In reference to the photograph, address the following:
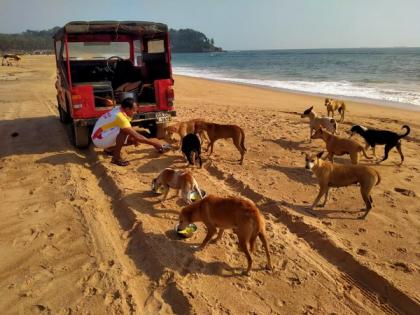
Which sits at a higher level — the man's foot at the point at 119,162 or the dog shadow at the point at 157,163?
the man's foot at the point at 119,162

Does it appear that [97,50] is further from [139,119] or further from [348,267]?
[348,267]

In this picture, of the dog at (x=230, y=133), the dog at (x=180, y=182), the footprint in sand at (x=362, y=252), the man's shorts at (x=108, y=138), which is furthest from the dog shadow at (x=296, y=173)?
the man's shorts at (x=108, y=138)

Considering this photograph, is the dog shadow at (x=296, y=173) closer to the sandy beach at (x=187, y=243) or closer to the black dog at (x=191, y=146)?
the sandy beach at (x=187, y=243)

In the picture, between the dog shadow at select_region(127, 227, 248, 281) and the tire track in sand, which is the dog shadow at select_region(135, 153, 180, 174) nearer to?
the tire track in sand

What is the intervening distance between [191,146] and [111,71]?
17.1 feet

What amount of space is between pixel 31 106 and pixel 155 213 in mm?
12439

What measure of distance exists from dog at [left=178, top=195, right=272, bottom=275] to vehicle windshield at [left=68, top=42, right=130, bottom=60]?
7.57 metres

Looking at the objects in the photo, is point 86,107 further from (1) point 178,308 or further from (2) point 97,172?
(1) point 178,308

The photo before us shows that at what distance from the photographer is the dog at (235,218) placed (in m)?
4.28

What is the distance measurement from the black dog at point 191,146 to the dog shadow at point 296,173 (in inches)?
60.8

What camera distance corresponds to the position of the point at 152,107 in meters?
9.57

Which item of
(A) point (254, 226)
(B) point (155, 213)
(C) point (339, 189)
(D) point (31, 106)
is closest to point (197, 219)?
(A) point (254, 226)

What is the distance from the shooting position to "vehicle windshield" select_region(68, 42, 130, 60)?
10485 mm

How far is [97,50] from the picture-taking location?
10969 mm
